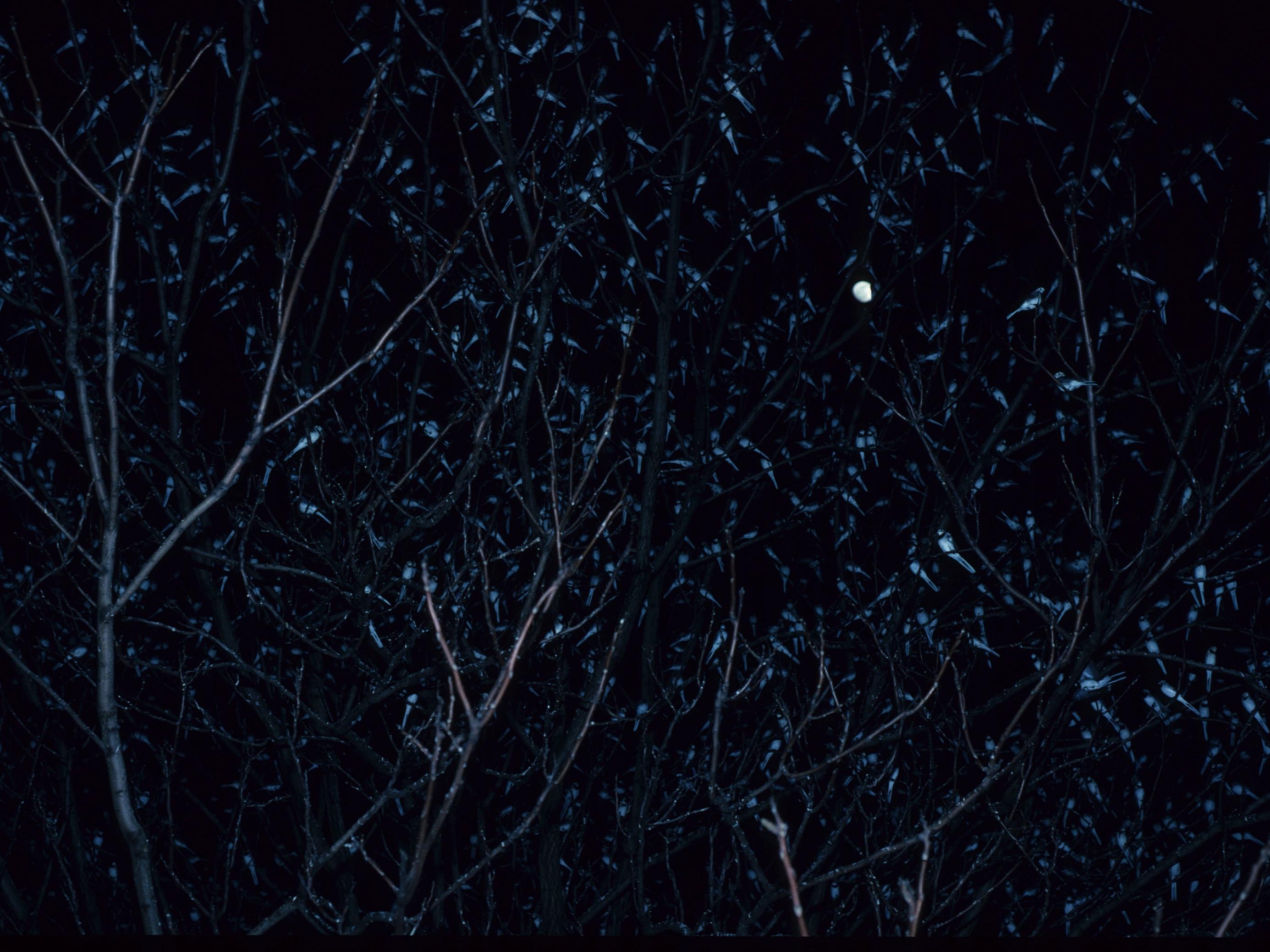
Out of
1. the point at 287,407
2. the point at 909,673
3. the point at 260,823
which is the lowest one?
the point at 260,823

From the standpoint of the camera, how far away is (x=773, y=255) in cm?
384

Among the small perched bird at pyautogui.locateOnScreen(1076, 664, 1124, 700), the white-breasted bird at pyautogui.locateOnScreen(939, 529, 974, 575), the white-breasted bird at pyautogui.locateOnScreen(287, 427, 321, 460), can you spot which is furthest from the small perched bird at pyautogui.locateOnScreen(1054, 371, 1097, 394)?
the white-breasted bird at pyautogui.locateOnScreen(287, 427, 321, 460)

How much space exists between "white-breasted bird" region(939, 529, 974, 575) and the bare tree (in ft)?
0.26

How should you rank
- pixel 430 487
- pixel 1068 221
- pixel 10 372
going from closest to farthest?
pixel 10 372
pixel 1068 221
pixel 430 487

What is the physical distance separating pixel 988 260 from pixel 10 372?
3.95 m

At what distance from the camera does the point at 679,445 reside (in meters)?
3.81

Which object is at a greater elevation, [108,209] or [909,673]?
[108,209]

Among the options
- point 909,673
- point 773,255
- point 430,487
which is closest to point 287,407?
point 430,487

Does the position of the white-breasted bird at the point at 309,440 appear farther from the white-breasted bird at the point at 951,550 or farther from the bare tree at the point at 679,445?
the white-breasted bird at the point at 951,550

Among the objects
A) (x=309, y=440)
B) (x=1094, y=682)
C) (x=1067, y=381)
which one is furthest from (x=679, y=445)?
(x=1094, y=682)

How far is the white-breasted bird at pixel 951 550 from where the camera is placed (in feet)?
11.6

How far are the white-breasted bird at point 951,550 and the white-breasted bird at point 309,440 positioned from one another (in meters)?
2.50

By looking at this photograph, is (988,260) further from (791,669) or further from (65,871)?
A: (65,871)

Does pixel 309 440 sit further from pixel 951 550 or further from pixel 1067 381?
pixel 1067 381
